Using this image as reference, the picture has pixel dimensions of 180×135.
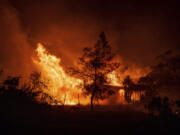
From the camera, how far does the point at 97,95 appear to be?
1570 centimetres

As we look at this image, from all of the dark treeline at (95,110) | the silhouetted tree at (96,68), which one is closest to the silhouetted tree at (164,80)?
the dark treeline at (95,110)

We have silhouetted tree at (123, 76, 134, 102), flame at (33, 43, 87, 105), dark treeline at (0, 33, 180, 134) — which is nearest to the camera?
dark treeline at (0, 33, 180, 134)

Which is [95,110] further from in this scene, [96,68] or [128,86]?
[128,86]

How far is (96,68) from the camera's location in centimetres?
1606

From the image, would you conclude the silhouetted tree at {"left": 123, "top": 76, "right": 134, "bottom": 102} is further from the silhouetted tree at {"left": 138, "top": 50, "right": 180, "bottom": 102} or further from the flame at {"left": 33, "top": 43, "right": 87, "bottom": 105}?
the flame at {"left": 33, "top": 43, "right": 87, "bottom": 105}

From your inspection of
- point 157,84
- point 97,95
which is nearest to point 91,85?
point 97,95

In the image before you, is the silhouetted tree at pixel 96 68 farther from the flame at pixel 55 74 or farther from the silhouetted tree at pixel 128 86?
the silhouetted tree at pixel 128 86

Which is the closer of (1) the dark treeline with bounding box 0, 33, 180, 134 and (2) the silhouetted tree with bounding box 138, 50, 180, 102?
(1) the dark treeline with bounding box 0, 33, 180, 134

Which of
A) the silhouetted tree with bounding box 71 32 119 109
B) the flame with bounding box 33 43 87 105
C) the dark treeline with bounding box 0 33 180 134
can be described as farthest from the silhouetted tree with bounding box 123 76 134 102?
the silhouetted tree with bounding box 71 32 119 109

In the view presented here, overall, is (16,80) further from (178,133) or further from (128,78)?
(128,78)

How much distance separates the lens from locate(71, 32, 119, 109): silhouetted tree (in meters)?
15.7

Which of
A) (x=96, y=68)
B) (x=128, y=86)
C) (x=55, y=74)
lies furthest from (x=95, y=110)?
(x=128, y=86)

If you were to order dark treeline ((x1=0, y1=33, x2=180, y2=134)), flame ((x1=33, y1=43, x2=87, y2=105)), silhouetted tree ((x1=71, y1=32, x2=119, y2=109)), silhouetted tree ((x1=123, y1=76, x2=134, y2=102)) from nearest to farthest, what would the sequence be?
1. dark treeline ((x1=0, y1=33, x2=180, y2=134))
2. silhouetted tree ((x1=71, y1=32, x2=119, y2=109))
3. flame ((x1=33, y1=43, x2=87, y2=105))
4. silhouetted tree ((x1=123, y1=76, x2=134, y2=102))

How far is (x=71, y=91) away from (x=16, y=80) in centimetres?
1976
